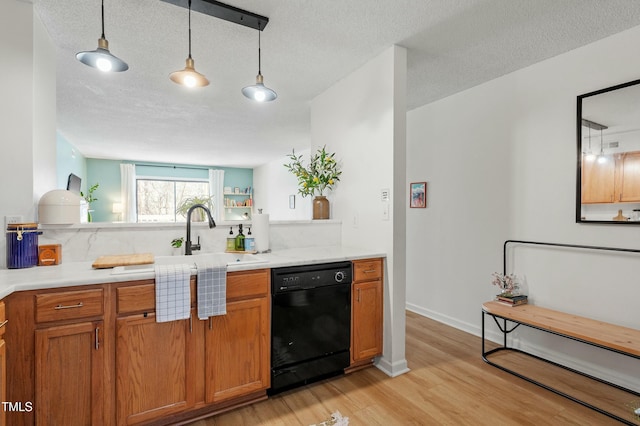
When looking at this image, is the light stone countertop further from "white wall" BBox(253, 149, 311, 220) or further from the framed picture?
"white wall" BBox(253, 149, 311, 220)

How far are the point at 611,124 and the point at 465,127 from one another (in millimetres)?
1190

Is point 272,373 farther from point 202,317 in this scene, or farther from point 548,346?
point 548,346

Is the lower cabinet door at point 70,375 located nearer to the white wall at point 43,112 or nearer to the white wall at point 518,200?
the white wall at point 43,112

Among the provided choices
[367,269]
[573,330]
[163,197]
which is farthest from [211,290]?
[163,197]

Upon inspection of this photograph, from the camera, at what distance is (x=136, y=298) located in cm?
168

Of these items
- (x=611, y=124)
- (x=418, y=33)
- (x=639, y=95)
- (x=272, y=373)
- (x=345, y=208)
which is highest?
(x=418, y=33)

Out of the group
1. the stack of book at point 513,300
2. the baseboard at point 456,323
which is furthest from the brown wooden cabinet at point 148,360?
the baseboard at point 456,323

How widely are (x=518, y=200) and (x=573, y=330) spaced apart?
116 cm

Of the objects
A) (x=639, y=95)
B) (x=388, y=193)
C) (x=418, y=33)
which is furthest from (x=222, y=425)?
(x=639, y=95)

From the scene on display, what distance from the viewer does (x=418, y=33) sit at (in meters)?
2.24

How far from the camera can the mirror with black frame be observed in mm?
2139

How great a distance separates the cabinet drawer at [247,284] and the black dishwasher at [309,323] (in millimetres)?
59

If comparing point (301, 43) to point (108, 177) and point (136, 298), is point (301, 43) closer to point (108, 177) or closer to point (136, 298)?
point (136, 298)

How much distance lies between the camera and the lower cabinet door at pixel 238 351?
1.87 meters
